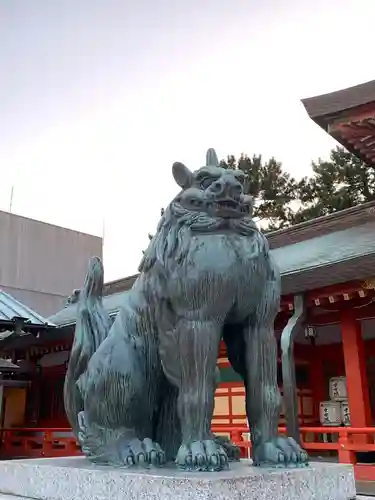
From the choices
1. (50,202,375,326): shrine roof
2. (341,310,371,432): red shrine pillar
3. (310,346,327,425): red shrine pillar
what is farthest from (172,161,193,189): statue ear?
(310,346,327,425): red shrine pillar

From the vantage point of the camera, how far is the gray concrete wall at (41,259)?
19.4 m

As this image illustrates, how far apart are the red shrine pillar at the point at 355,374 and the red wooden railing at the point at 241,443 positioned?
0.24m

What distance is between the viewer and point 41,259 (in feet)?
66.4

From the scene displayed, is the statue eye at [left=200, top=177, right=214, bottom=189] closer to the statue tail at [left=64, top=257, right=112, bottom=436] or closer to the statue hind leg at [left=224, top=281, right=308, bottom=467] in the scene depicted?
the statue hind leg at [left=224, top=281, right=308, bottom=467]

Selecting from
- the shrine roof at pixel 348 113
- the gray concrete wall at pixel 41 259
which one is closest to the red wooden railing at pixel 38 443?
the shrine roof at pixel 348 113

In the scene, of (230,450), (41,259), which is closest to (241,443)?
(230,450)

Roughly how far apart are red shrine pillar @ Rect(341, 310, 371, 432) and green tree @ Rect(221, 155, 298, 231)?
14.6 m

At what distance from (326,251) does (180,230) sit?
656cm

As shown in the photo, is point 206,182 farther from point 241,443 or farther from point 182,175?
point 241,443

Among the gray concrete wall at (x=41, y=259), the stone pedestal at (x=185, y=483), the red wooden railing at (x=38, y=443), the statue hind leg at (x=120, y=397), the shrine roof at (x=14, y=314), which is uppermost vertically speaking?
the gray concrete wall at (x=41, y=259)

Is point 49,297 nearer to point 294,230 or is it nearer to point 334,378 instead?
point 294,230

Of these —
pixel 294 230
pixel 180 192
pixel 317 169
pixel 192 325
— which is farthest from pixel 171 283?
pixel 317 169

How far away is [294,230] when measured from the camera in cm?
1104

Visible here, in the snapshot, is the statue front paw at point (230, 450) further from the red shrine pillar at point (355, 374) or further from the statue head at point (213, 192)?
the red shrine pillar at point (355, 374)
